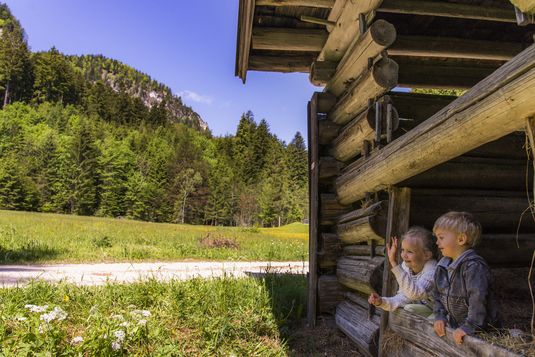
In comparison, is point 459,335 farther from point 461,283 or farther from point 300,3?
point 300,3

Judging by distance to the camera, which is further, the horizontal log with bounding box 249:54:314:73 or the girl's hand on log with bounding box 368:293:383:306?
the horizontal log with bounding box 249:54:314:73

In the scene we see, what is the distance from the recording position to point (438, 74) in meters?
5.99

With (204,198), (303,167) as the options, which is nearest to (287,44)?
(204,198)

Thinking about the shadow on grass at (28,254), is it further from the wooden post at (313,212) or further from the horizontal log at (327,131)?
the horizontal log at (327,131)

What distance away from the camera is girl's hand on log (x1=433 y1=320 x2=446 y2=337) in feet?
8.51

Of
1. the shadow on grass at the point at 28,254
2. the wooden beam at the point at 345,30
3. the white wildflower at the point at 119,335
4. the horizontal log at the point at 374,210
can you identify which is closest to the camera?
the white wildflower at the point at 119,335

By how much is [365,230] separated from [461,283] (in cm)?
182

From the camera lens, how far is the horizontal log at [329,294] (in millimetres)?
5727

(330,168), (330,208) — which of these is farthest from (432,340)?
(330,168)

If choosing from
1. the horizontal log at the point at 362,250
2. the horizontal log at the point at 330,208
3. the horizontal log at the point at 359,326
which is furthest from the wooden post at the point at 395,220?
the horizontal log at the point at 330,208

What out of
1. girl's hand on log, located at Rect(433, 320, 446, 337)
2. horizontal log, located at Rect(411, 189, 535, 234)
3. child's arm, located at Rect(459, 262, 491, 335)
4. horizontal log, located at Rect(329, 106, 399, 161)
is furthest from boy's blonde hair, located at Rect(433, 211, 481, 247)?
horizontal log, located at Rect(329, 106, 399, 161)

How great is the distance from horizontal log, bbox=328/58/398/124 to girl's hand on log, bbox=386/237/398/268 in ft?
5.38

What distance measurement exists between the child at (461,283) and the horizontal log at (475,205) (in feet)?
3.50

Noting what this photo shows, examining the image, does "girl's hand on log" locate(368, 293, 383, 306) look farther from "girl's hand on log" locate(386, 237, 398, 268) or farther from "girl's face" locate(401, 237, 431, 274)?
"girl's face" locate(401, 237, 431, 274)
